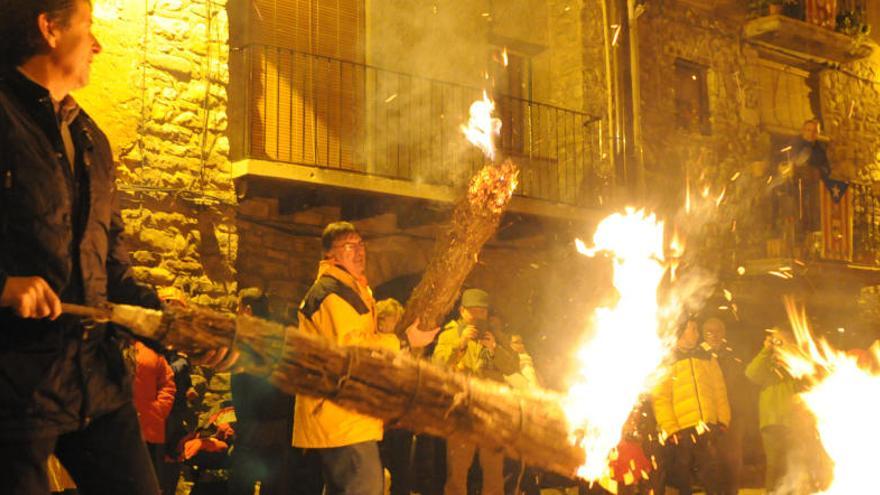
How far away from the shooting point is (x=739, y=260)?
1568cm

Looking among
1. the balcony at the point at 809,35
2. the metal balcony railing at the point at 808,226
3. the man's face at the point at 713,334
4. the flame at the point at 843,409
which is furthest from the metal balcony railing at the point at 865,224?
the man's face at the point at 713,334

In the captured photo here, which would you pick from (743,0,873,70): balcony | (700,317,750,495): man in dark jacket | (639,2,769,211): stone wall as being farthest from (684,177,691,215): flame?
(700,317,750,495): man in dark jacket

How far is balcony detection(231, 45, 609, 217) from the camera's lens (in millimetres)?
10398

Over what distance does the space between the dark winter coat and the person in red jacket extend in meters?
3.61

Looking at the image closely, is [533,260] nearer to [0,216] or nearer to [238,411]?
[238,411]

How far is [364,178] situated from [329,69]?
1.64m

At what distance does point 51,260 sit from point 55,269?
31mm

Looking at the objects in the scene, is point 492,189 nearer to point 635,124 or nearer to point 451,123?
point 635,124

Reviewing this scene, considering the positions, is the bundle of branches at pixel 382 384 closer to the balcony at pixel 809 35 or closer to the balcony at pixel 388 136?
the balcony at pixel 388 136

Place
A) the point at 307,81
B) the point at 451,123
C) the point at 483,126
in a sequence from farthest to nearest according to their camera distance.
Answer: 1. the point at 483,126
2. the point at 451,123
3. the point at 307,81

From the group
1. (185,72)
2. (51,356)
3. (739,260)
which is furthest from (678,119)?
(51,356)

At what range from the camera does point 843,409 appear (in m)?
8.00

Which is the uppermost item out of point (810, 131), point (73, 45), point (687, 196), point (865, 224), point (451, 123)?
point (810, 131)

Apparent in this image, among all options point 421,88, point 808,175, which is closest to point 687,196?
point 808,175
